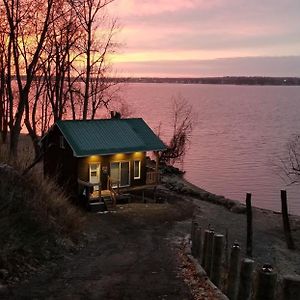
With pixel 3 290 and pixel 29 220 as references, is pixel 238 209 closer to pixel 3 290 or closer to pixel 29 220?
pixel 29 220

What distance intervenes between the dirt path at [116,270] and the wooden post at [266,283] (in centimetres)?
398

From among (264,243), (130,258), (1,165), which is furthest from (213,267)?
(264,243)

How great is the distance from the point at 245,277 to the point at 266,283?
173 centimetres

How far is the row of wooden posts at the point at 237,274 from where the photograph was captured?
6.59 metres

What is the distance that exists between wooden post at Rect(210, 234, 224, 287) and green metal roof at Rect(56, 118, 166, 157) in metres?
15.1

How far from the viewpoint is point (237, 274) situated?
416 inches

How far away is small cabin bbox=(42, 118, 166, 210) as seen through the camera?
26719mm

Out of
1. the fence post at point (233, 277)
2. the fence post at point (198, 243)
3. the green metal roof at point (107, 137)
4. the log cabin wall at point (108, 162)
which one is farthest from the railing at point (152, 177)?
the fence post at point (233, 277)

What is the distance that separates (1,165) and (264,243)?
47.4 feet

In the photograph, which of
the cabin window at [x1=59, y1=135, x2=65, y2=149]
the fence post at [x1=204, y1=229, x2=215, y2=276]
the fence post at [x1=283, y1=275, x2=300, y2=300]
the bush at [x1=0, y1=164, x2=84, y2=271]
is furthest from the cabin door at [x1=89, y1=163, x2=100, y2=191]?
the fence post at [x1=283, y1=275, x2=300, y2=300]

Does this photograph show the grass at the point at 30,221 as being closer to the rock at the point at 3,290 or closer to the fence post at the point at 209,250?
the rock at the point at 3,290

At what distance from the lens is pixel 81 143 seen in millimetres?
26750

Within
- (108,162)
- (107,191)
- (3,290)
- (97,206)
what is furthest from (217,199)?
(3,290)

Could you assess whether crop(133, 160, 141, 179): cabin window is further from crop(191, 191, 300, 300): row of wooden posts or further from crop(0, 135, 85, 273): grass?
crop(191, 191, 300, 300): row of wooden posts
